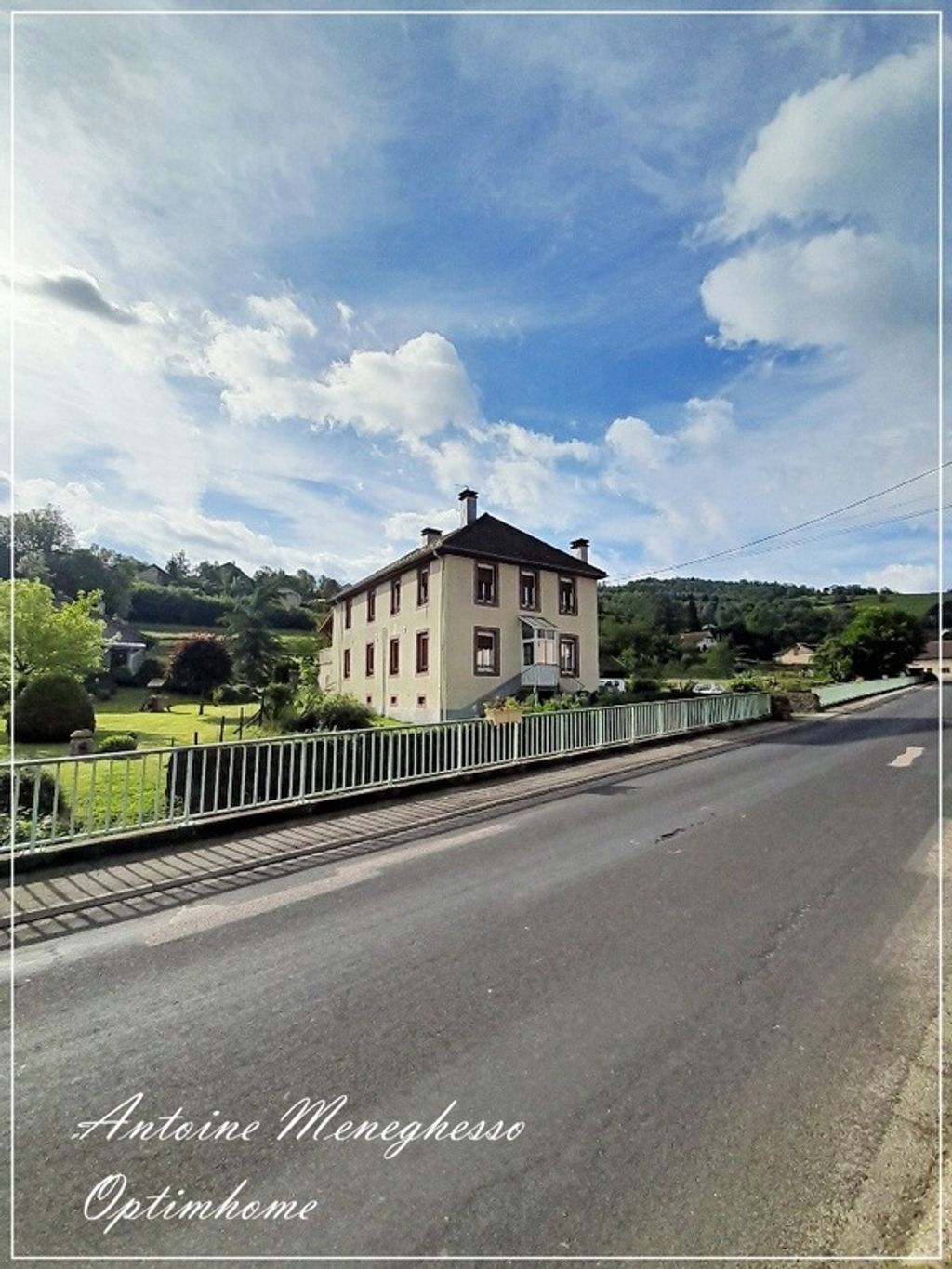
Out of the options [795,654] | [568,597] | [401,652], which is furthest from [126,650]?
[795,654]

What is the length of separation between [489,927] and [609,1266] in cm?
245

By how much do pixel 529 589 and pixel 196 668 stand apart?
26259 millimetres

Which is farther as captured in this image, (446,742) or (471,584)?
(471,584)

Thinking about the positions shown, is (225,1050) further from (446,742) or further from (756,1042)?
(446,742)

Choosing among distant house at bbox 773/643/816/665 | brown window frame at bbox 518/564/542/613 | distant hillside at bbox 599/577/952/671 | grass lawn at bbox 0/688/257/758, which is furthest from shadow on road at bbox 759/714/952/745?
distant house at bbox 773/643/816/665

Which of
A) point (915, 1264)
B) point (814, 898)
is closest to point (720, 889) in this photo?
point (814, 898)

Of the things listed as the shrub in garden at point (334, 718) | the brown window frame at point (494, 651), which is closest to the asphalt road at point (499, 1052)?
the shrub in garden at point (334, 718)

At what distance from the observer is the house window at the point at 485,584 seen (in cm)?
2512

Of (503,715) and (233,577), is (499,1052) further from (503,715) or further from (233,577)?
(233,577)

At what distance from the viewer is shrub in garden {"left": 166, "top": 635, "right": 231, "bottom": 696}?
40.8m

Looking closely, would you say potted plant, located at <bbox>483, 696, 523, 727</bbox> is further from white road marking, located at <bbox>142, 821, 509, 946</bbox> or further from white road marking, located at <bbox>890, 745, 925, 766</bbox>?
white road marking, located at <bbox>890, 745, 925, 766</bbox>

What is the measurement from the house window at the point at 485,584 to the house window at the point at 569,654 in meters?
4.27

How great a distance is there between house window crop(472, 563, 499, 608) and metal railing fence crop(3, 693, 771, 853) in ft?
42.4

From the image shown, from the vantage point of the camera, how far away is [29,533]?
69.1 metres
